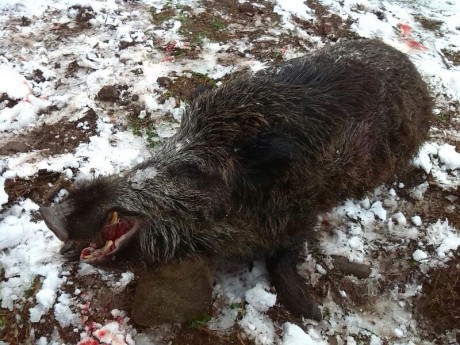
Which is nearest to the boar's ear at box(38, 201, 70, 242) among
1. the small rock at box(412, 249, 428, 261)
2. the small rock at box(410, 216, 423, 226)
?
the small rock at box(412, 249, 428, 261)

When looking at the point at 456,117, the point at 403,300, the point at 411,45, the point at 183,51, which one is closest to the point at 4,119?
the point at 183,51

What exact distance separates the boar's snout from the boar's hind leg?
156cm

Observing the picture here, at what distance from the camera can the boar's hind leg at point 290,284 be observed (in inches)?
137

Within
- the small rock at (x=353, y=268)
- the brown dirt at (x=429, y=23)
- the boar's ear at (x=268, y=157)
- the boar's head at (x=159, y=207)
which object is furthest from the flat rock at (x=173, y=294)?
the brown dirt at (x=429, y=23)

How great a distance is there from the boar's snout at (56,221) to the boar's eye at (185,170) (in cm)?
82

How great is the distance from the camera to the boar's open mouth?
11.1ft

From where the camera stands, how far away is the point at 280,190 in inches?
138

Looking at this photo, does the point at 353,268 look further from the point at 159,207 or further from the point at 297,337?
the point at 159,207

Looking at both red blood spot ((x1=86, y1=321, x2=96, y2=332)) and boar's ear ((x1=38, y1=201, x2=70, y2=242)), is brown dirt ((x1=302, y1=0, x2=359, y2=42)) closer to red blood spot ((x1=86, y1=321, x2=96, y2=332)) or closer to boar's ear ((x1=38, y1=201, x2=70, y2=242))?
boar's ear ((x1=38, y1=201, x2=70, y2=242))

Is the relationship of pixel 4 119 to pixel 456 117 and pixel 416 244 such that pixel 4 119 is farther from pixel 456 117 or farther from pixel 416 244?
pixel 456 117

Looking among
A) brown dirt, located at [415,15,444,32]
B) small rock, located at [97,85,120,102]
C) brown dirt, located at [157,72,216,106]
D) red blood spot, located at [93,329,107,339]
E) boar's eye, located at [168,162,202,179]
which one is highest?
boar's eye, located at [168,162,202,179]

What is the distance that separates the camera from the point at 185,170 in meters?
3.48

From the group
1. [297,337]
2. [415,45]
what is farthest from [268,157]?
[415,45]

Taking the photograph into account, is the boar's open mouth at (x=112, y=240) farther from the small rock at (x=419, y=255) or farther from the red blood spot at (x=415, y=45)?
the red blood spot at (x=415, y=45)
